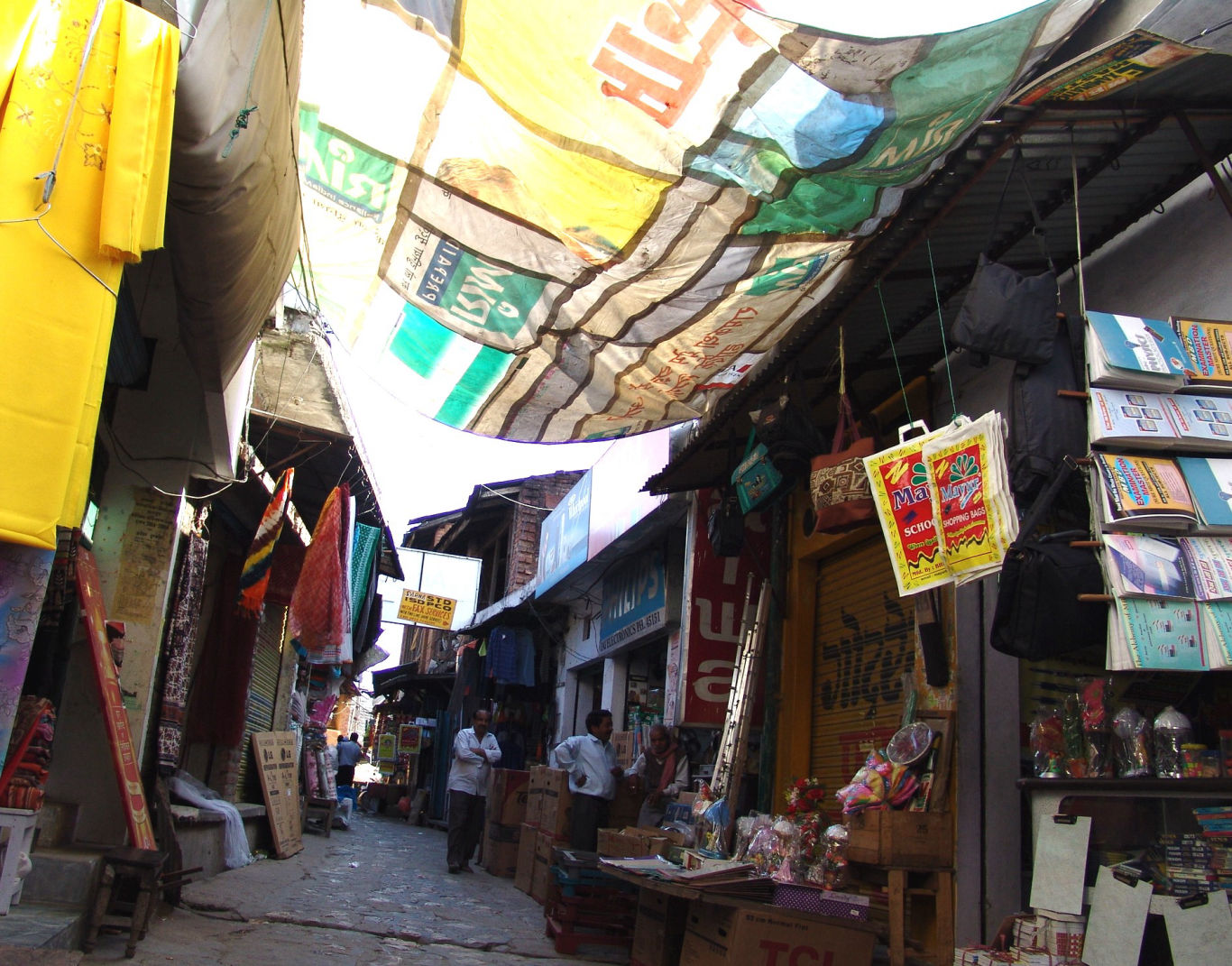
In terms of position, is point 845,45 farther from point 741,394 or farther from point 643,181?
point 741,394

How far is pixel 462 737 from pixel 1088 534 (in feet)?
28.6

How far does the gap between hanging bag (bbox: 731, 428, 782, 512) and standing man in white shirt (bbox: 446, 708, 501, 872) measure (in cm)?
568

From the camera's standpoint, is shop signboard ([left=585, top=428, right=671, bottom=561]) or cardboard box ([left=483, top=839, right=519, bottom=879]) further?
cardboard box ([left=483, top=839, right=519, bottom=879])

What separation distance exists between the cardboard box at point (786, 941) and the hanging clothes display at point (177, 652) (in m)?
4.82

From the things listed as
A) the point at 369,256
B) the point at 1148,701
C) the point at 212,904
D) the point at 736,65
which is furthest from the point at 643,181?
the point at 212,904

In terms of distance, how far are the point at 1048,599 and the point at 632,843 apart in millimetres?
4466

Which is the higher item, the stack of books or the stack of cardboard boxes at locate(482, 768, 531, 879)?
the stack of books

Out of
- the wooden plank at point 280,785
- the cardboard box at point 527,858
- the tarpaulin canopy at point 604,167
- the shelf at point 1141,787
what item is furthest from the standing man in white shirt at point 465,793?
the shelf at point 1141,787

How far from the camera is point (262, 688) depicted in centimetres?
1259

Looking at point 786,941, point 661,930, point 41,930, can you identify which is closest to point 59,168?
point 41,930

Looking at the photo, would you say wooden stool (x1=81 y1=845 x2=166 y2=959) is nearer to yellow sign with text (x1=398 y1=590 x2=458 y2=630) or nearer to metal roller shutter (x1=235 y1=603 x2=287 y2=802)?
metal roller shutter (x1=235 y1=603 x2=287 y2=802)

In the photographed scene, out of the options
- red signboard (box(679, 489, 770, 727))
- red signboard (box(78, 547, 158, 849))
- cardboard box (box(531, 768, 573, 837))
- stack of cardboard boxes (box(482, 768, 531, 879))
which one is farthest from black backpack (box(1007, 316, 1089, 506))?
stack of cardboard boxes (box(482, 768, 531, 879))

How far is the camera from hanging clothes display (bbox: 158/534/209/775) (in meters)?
7.37

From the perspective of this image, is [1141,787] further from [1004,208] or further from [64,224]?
[64,224]
